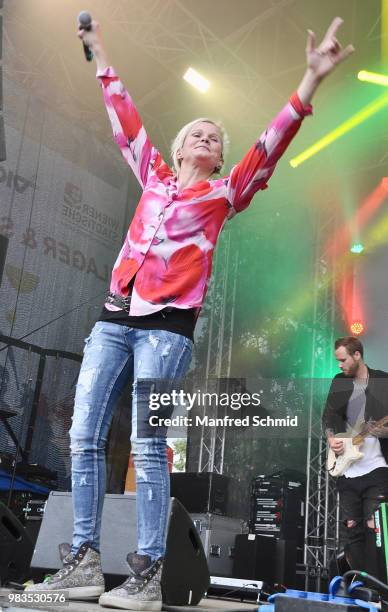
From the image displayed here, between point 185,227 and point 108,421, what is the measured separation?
1.97 ft

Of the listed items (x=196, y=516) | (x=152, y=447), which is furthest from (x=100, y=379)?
(x=196, y=516)

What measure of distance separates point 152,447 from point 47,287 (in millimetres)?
6068

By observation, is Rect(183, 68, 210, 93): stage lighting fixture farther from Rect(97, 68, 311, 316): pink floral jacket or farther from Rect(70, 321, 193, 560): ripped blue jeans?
Rect(70, 321, 193, 560): ripped blue jeans

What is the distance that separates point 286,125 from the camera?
183 cm

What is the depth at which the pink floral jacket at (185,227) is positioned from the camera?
6.02 ft

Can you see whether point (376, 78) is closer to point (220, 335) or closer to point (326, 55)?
point (220, 335)

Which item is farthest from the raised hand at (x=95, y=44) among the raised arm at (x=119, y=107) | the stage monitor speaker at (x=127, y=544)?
the stage monitor speaker at (x=127, y=544)

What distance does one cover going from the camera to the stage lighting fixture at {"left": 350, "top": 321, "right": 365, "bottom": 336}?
25.2ft

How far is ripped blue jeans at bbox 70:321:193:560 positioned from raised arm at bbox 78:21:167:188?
22.9 inches

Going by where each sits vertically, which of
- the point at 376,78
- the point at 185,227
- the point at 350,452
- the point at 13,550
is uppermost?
the point at 376,78

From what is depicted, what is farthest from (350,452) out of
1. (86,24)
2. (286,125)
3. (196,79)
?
(196,79)

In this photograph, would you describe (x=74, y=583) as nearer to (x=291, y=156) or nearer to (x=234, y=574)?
A: (x=234, y=574)

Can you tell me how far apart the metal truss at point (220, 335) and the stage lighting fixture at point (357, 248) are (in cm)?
149

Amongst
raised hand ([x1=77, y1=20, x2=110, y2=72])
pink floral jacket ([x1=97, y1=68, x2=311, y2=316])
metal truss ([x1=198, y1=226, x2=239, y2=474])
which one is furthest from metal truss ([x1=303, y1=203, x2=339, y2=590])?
raised hand ([x1=77, y1=20, x2=110, y2=72])
